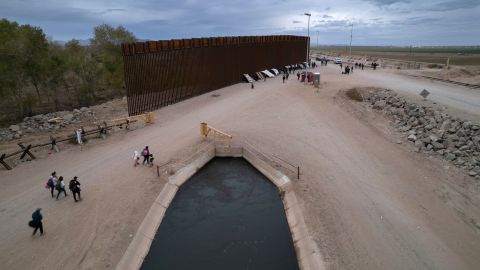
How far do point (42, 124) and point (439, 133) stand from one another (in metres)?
32.5

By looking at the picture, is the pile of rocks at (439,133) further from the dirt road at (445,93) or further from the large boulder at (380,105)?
the dirt road at (445,93)

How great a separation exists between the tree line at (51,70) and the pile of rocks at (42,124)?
3.89 meters

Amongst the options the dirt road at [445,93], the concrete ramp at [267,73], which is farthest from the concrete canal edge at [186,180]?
the concrete ramp at [267,73]

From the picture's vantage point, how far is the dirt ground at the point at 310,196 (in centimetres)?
1170

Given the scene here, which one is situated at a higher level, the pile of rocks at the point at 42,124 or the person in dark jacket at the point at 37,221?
the pile of rocks at the point at 42,124

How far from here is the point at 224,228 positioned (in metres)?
14.4

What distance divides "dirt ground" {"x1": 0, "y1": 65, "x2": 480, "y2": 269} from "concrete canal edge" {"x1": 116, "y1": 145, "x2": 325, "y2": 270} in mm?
345

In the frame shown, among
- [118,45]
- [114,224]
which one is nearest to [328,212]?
[114,224]

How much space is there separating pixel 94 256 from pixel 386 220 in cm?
1209

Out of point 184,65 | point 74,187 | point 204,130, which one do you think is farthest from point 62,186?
point 184,65

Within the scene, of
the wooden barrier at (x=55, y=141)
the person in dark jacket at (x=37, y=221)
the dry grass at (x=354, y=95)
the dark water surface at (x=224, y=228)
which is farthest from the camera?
the dry grass at (x=354, y=95)

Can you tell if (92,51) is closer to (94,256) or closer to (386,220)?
(94,256)

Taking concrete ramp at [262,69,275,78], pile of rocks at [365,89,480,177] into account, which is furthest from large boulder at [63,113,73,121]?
concrete ramp at [262,69,275,78]

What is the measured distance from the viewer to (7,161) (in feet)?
60.1
